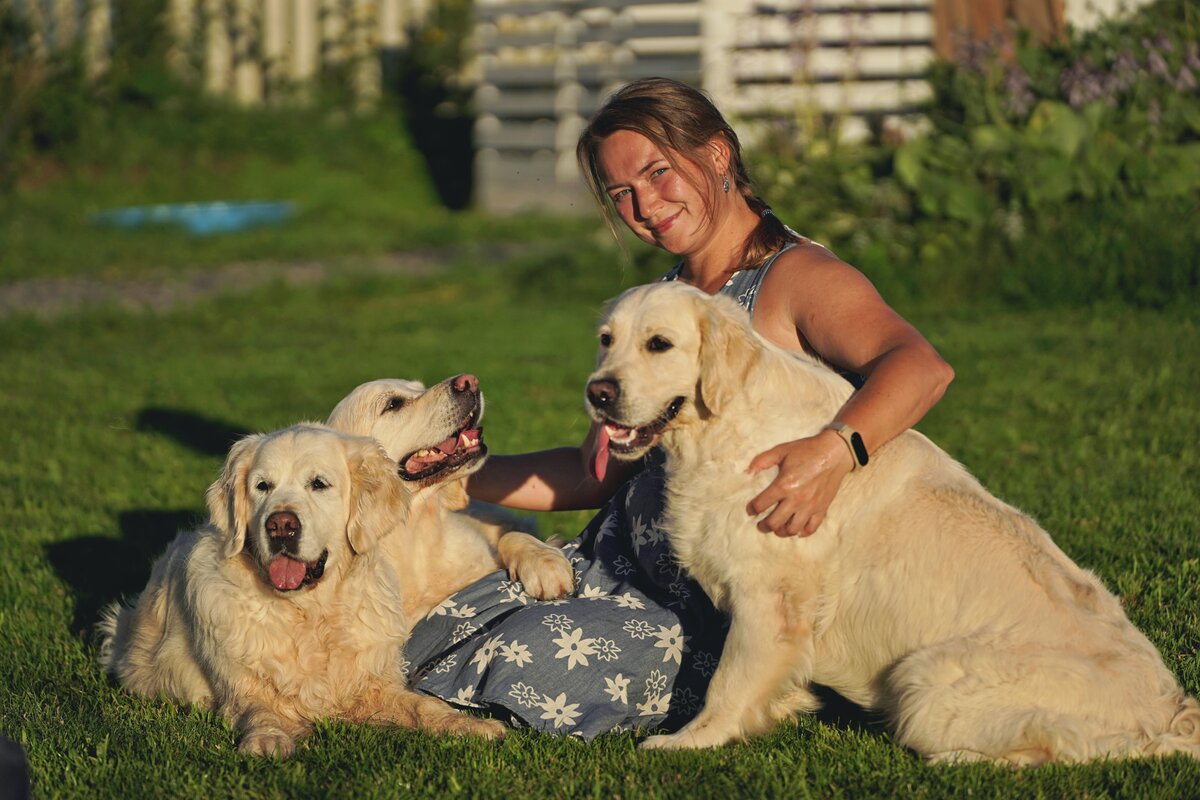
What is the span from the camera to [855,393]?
352 centimetres

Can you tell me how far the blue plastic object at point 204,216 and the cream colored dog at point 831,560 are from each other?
11612 millimetres

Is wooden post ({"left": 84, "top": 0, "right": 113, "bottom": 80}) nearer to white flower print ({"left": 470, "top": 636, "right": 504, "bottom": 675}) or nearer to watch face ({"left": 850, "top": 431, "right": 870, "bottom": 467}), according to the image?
white flower print ({"left": 470, "top": 636, "right": 504, "bottom": 675})

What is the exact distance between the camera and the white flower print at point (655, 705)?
3.87m

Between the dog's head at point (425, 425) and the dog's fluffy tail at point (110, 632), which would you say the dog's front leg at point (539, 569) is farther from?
the dog's fluffy tail at point (110, 632)

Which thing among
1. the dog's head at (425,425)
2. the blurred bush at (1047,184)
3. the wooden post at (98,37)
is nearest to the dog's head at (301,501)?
the dog's head at (425,425)

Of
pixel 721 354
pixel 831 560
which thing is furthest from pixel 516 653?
pixel 721 354

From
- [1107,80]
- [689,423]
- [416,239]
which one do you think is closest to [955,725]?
[689,423]

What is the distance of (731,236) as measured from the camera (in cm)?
416

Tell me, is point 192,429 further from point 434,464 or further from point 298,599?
point 298,599

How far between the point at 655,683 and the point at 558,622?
0.32m

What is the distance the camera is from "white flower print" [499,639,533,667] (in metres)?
3.83

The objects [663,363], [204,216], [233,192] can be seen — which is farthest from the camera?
[233,192]

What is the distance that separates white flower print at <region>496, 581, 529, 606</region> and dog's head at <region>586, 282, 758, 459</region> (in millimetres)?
795

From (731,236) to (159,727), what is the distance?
2.13m
